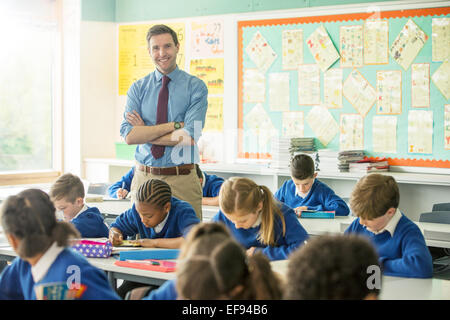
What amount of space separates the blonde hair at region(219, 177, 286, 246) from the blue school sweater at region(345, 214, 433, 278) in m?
0.46

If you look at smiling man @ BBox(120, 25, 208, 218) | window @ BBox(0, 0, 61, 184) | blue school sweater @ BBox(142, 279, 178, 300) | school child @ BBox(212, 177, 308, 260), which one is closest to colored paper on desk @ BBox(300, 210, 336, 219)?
Answer: smiling man @ BBox(120, 25, 208, 218)

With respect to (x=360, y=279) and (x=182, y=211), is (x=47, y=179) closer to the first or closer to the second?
(x=182, y=211)

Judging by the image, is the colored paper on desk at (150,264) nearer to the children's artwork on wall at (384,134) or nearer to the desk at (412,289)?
the desk at (412,289)

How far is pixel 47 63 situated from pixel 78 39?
1.49 ft

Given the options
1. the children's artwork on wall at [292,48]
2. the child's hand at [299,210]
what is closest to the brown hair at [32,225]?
the child's hand at [299,210]

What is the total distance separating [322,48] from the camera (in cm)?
549

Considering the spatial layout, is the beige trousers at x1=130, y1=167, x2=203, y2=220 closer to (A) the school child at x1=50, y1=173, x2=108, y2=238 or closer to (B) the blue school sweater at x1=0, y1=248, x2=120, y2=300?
(A) the school child at x1=50, y1=173, x2=108, y2=238

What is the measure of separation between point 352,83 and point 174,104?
2.26 metres

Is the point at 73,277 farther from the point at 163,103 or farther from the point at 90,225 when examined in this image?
the point at 163,103

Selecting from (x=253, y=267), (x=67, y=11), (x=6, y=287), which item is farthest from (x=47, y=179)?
(x=253, y=267)

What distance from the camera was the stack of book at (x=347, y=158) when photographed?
5.13 meters

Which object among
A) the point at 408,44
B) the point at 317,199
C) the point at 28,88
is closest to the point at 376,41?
the point at 408,44

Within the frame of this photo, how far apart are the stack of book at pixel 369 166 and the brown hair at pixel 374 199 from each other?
2.58 m
